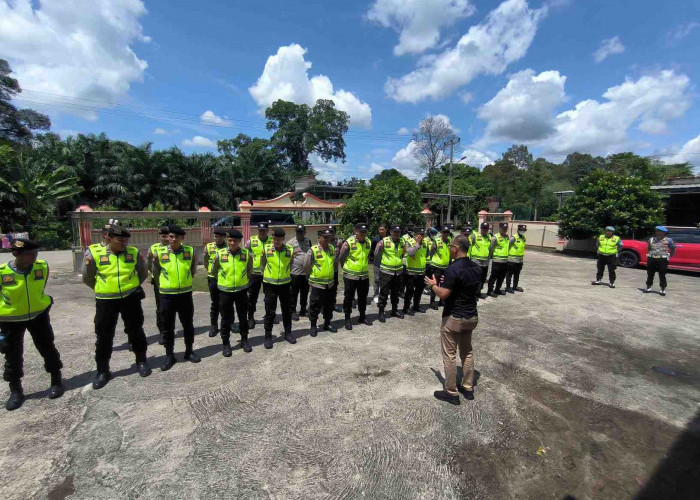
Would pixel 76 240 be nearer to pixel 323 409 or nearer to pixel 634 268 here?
pixel 323 409

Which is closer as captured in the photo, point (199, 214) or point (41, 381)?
point (41, 381)

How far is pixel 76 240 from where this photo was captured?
9.89 m

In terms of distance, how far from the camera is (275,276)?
4.84 m

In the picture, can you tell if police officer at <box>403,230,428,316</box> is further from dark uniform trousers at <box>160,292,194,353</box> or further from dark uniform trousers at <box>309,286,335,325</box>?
dark uniform trousers at <box>160,292,194,353</box>

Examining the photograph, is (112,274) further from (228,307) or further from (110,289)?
(228,307)

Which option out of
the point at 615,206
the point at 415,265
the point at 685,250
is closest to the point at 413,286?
the point at 415,265

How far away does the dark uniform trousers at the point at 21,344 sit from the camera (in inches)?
129

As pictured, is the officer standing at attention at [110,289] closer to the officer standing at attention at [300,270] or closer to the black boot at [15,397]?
the black boot at [15,397]

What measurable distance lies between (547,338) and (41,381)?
672cm

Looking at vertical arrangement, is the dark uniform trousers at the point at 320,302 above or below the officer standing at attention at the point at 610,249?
below

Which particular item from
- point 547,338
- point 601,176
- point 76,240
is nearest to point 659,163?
point 601,176

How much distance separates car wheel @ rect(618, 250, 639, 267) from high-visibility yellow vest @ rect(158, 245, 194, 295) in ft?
46.6

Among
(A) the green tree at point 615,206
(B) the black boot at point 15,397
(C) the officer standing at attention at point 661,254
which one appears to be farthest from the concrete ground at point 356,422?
(A) the green tree at point 615,206

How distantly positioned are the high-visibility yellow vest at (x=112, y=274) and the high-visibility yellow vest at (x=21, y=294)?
18.1 inches
